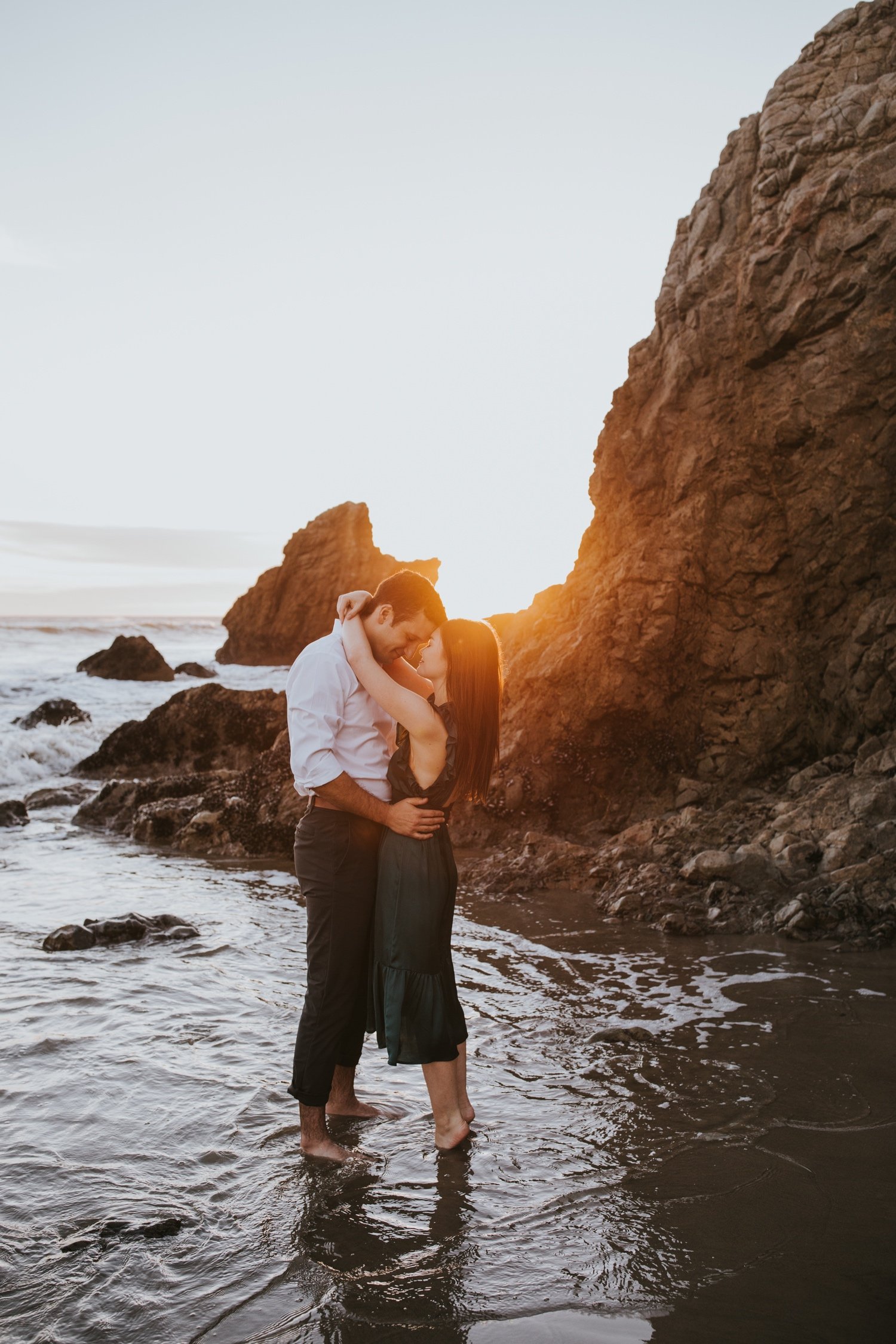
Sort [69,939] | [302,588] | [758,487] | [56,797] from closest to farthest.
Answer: [69,939] → [758,487] → [56,797] → [302,588]

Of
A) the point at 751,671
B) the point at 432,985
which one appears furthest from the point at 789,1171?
the point at 751,671

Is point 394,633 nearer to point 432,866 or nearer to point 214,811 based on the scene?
point 432,866

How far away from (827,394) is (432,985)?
250 inches

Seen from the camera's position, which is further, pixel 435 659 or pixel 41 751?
pixel 41 751

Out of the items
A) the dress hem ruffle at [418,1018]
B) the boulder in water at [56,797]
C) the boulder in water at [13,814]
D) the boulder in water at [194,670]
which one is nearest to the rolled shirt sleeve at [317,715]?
the dress hem ruffle at [418,1018]

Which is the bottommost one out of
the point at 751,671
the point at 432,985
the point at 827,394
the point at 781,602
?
the point at 432,985

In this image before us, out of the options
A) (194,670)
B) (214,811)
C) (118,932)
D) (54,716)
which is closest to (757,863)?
(118,932)

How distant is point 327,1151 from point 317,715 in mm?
1584

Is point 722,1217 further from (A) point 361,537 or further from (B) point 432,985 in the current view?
(A) point 361,537

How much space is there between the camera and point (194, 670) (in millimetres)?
36344

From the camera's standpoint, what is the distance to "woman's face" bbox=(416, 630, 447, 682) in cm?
363

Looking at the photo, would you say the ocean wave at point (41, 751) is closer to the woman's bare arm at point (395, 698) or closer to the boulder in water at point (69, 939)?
the boulder in water at point (69, 939)

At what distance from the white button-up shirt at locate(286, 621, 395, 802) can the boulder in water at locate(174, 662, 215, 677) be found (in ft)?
106

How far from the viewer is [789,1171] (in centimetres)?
323
